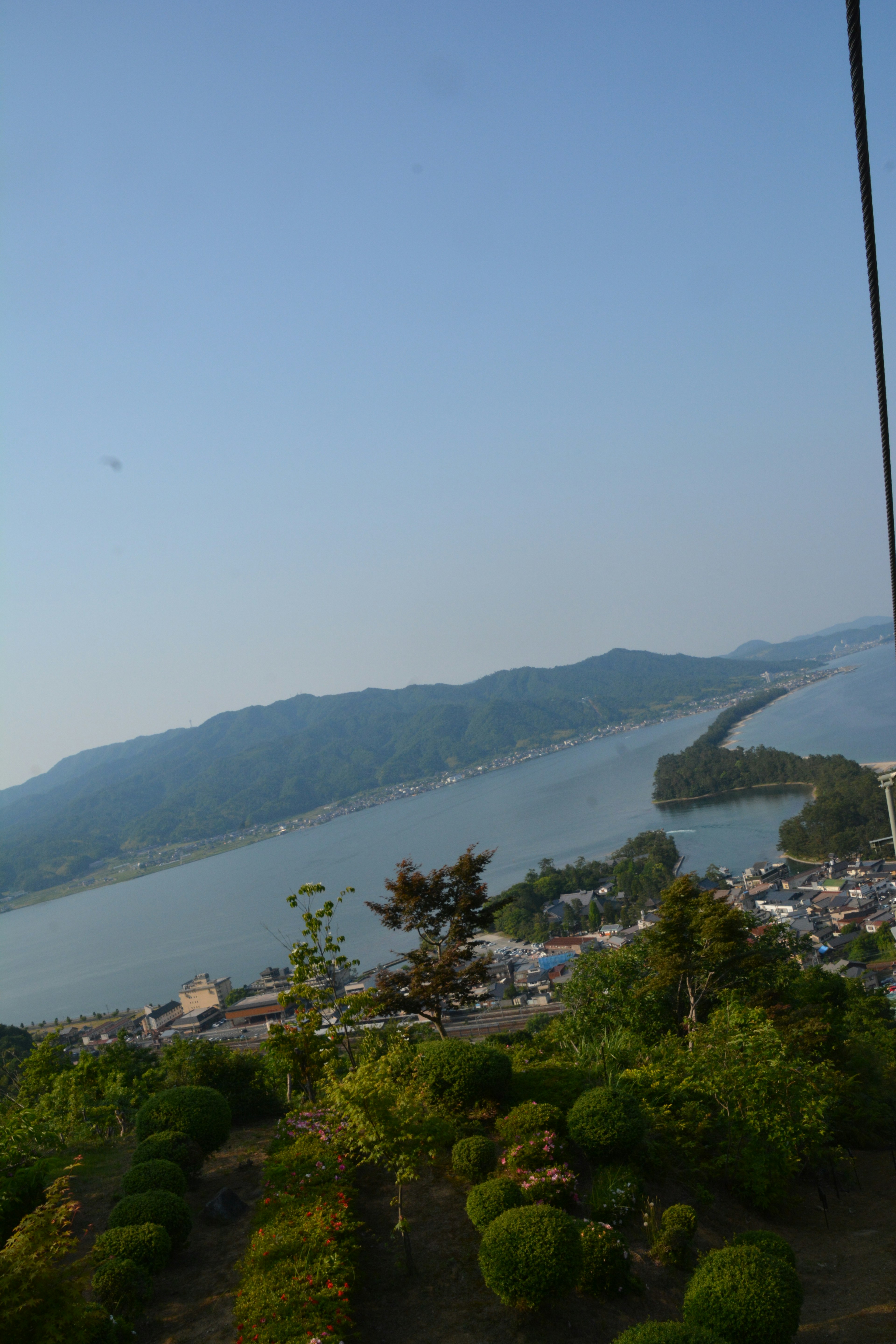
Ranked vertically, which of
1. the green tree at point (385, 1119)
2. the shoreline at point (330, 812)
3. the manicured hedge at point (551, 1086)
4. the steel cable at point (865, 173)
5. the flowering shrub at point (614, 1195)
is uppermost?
the steel cable at point (865, 173)

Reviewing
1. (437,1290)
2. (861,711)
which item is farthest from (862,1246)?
(861,711)

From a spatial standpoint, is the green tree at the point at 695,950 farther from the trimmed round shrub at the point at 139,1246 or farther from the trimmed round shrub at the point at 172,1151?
the trimmed round shrub at the point at 139,1246

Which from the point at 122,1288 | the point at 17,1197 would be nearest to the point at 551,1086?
the point at 122,1288

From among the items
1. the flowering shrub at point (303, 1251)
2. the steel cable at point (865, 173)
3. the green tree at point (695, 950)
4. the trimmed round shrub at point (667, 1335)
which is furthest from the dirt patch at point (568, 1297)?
the steel cable at point (865, 173)

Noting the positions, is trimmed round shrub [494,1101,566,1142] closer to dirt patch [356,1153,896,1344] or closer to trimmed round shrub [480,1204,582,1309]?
dirt patch [356,1153,896,1344]

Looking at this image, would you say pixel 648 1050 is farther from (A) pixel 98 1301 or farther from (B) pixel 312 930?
(A) pixel 98 1301

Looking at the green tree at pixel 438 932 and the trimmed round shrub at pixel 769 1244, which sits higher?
the green tree at pixel 438 932

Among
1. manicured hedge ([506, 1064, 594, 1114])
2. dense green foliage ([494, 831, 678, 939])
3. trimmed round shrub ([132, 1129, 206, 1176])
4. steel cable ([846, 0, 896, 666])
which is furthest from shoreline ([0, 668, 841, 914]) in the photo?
steel cable ([846, 0, 896, 666])
